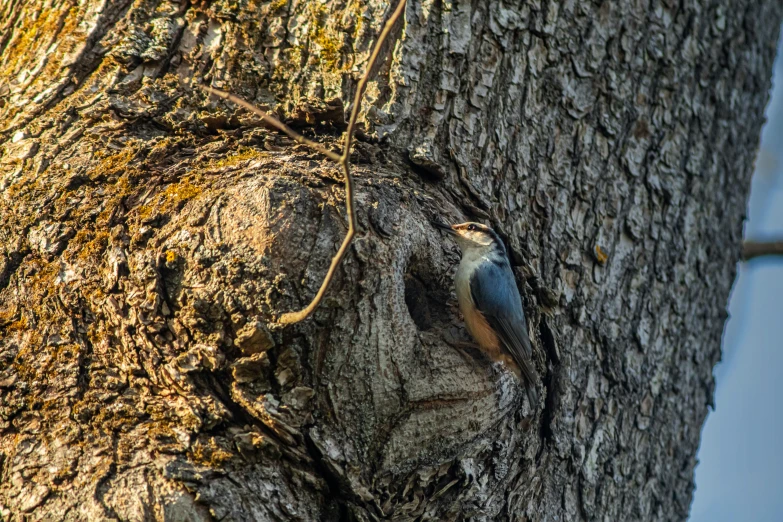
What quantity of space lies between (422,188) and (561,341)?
2.37 feet

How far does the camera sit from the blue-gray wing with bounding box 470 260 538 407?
94.8 inches

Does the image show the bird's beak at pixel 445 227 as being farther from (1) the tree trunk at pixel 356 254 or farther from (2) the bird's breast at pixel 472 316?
(2) the bird's breast at pixel 472 316

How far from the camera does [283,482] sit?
193 centimetres

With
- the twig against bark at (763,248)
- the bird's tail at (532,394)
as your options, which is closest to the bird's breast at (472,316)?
the bird's tail at (532,394)

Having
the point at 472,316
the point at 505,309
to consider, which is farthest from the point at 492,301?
the point at 472,316

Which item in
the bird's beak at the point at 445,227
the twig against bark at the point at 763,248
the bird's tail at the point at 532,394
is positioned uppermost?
the twig against bark at the point at 763,248

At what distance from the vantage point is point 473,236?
250cm

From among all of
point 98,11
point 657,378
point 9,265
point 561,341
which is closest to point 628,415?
point 657,378

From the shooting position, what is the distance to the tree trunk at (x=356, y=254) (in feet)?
6.45

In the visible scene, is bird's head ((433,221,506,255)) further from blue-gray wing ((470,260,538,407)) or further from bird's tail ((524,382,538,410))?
bird's tail ((524,382,538,410))

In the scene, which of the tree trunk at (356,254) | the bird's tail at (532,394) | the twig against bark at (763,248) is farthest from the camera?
the twig against bark at (763,248)

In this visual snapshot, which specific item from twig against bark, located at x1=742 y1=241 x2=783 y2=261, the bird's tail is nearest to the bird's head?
the bird's tail

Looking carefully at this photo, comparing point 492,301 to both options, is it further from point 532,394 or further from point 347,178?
point 347,178

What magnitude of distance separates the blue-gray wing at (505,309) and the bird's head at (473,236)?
73mm
